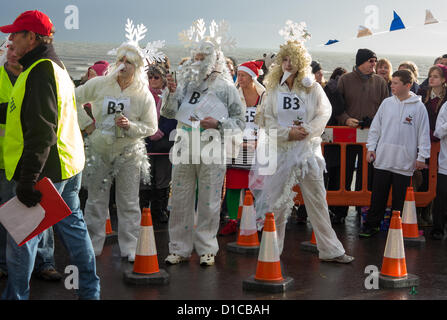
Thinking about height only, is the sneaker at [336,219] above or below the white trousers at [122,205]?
below

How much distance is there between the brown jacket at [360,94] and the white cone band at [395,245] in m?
3.24

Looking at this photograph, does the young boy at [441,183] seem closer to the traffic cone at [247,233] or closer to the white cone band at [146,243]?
the traffic cone at [247,233]

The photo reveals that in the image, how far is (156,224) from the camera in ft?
29.8

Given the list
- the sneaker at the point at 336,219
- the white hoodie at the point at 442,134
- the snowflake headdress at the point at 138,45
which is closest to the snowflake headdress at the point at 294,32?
the snowflake headdress at the point at 138,45

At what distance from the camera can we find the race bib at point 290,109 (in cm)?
683

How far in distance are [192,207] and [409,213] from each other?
257 centimetres

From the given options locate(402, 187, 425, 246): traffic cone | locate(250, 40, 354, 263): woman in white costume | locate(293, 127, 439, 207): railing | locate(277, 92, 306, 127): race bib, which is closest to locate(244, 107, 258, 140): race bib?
locate(293, 127, 439, 207): railing

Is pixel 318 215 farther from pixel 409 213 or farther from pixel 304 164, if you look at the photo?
pixel 409 213

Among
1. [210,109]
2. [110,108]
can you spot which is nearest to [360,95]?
[210,109]

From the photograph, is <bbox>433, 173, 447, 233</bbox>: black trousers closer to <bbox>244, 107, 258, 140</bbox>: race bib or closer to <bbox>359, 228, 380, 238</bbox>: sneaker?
<bbox>359, 228, 380, 238</bbox>: sneaker

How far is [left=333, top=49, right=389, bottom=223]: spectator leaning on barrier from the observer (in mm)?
9227

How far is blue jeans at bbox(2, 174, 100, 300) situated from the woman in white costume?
2.31m

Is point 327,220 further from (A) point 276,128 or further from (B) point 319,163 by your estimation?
(A) point 276,128
